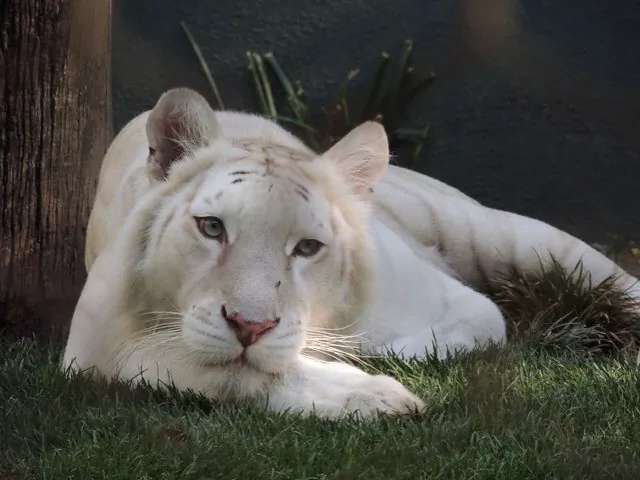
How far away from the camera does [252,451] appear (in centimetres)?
Answer: 269

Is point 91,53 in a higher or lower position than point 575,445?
higher

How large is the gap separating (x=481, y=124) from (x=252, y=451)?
477 cm

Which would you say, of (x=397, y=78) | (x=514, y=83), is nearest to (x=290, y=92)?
(x=397, y=78)

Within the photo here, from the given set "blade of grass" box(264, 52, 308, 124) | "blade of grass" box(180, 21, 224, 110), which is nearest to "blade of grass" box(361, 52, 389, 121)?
"blade of grass" box(264, 52, 308, 124)

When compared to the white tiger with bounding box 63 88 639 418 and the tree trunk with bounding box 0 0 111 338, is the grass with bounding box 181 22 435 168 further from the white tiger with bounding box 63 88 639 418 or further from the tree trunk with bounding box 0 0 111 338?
the white tiger with bounding box 63 88 639 418

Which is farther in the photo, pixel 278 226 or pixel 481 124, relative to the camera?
pixel 481 124

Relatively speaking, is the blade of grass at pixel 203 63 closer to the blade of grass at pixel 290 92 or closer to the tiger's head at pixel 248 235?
the blade of grass at pixel 290 92

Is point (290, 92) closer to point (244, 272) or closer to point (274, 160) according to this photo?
point (274, 160)

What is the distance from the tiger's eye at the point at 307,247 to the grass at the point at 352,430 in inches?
19.8

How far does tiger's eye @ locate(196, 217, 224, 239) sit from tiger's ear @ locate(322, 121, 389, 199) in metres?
0.56

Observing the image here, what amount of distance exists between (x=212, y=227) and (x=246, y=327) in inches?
14.4

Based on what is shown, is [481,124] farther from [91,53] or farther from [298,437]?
[298,437]

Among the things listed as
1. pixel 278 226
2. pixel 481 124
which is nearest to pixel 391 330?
pixel 278 226

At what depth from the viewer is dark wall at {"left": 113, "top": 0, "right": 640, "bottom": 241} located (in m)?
7.06
